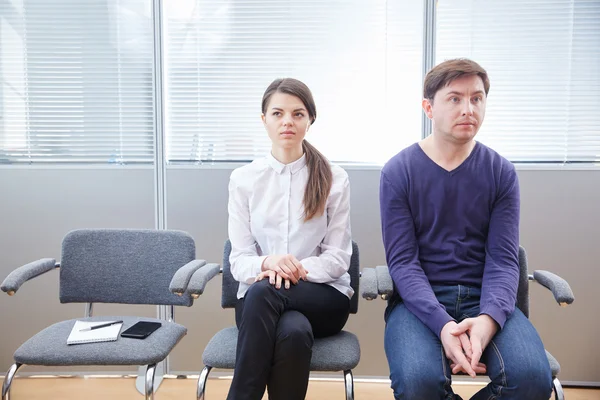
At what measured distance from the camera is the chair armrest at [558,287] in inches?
64.4

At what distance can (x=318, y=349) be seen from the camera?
1.72m

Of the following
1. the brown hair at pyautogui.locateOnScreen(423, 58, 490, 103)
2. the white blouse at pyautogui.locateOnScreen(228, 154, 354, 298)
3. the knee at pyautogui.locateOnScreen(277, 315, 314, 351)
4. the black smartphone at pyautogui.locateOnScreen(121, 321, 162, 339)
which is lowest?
the black smartphone at pyautogui.locateOnScreen(121, 321, 162, 339)

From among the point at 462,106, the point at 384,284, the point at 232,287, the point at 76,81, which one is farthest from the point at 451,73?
the point at 76,81

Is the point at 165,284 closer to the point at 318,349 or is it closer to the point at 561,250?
the point at 318,349

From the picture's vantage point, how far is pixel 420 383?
147 centimetres

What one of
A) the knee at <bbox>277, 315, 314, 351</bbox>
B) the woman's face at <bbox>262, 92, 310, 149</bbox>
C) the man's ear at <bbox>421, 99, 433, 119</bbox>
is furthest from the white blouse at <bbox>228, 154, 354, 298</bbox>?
the man's ear at <bbox>421, 99, 433, 119</bbox>

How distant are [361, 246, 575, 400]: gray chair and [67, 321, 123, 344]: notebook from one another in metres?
0.99

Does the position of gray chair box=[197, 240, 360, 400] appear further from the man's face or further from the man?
the man's face

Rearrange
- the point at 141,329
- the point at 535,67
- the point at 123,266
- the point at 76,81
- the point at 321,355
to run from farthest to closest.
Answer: the point at 76,81
the point at 535,67
the point at 123,266
the point at 141,329
the point at 321,355

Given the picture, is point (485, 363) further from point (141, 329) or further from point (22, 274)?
point (22, 274)

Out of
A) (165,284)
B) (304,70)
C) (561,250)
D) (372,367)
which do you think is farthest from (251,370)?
(561,250)

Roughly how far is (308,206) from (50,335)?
113cm

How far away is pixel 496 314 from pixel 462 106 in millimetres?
742

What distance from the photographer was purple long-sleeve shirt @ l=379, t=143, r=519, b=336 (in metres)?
1.79
